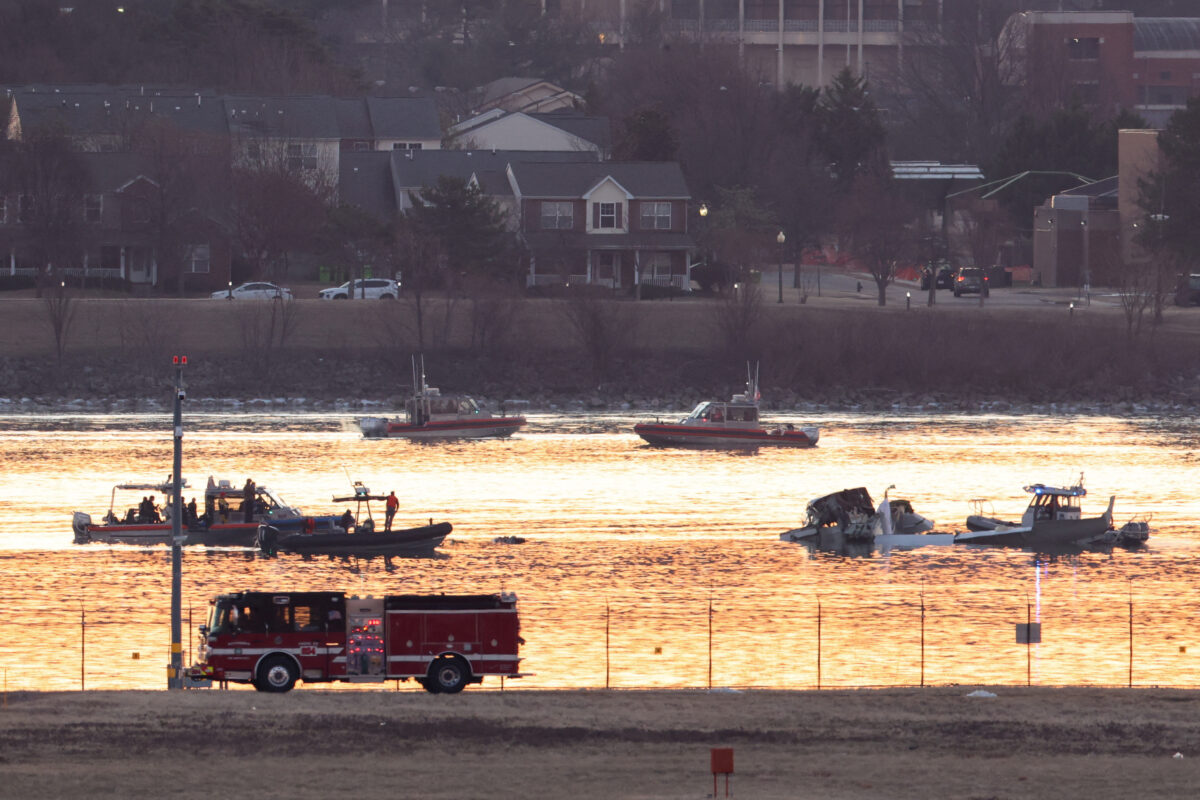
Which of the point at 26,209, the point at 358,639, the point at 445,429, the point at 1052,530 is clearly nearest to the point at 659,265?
the point at 445,429

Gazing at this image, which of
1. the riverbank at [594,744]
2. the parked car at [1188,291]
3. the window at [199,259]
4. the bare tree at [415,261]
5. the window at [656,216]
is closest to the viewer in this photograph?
the riverbank at [594,744]

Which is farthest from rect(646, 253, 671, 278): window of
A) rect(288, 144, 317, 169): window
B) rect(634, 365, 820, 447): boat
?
rect(634, 365, 820, 447): boat

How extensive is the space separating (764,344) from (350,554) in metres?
55.7

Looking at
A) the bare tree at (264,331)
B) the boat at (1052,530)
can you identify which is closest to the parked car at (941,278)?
the bare tree at (264,331)

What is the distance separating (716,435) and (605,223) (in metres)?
39.4

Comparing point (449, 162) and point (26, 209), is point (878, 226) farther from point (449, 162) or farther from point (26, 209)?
point (26, 209)

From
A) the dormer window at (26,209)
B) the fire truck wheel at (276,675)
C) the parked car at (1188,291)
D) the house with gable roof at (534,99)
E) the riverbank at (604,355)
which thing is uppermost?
the house with gable roof at (534,99)

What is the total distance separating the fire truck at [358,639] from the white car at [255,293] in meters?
81.4

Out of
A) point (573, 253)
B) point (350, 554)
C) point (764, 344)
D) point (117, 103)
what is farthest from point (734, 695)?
point (117, 103)

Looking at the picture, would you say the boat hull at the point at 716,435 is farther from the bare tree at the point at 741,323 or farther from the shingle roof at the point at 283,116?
the shingle roof at the point at 283,116

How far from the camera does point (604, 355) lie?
365 feet

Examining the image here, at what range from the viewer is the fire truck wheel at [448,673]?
3481 cm

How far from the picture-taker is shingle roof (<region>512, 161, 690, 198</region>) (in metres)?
128

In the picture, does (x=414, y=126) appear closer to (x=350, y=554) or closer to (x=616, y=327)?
(x=616, y=327)
